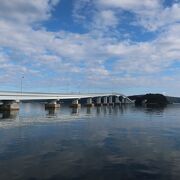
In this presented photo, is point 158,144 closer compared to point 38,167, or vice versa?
point 38,167

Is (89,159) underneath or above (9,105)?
underneath

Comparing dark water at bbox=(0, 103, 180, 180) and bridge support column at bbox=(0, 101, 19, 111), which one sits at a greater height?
bridge support column at bbox=(0, 101, 19, 111)

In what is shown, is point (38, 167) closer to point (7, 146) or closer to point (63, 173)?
point (63, 173)

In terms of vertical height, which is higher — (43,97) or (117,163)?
(43,97)

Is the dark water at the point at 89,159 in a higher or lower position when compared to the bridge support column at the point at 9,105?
lower

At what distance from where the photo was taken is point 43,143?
133ft

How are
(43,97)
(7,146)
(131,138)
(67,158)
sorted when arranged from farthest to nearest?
(43,97)
(131,138)
(7,146)
(67,158)

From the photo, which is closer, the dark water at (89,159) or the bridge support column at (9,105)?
the dark water at (89,159)

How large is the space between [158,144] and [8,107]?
109 metres

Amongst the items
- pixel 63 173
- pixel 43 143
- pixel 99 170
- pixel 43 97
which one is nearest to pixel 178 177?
pixel 99 170

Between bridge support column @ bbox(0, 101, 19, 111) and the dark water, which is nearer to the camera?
the dark water

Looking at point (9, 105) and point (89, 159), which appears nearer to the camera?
point (89, 159)

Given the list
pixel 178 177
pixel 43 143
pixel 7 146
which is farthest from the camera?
pixel 43 143

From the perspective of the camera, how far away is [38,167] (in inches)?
1057
